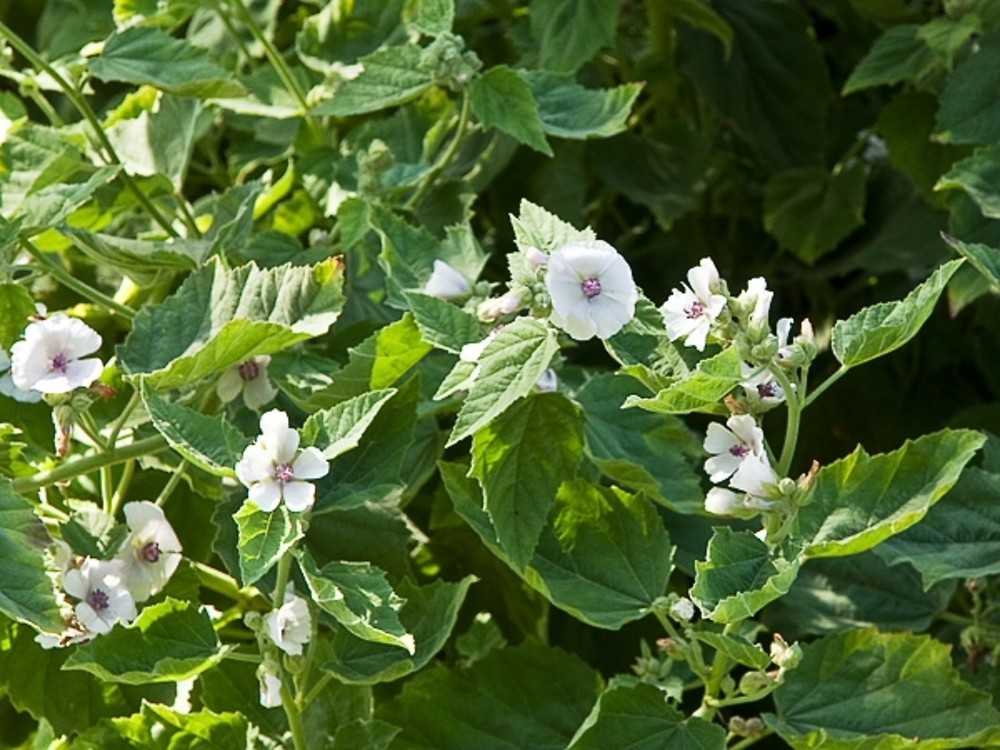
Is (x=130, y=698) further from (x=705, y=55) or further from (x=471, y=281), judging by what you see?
(x=705, y=55)

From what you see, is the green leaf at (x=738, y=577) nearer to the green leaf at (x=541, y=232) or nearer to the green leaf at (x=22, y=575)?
the green leaf at (x=541, y=232)

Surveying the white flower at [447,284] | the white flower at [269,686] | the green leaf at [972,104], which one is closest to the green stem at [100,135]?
the white flower at [447,284]

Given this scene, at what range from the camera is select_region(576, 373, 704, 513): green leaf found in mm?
1199

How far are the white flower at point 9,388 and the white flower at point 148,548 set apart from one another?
99mm

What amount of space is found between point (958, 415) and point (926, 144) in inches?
10.2

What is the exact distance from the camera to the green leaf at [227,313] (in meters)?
1.07

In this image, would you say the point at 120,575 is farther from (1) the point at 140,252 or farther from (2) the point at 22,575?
(1) the point at 140,252

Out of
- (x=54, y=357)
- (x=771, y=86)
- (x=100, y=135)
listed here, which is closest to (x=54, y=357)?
(x=54, y=357)

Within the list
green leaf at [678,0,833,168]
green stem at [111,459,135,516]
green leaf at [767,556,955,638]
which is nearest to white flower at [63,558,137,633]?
green stem at [111,459,135,516]

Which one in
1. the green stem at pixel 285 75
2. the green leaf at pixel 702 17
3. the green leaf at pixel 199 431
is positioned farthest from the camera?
the green leaf at pixel 702 17

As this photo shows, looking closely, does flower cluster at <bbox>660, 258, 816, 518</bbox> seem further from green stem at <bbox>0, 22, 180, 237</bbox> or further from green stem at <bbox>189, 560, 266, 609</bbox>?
green stem at <bbox>0, 22, 180, 237</bbox>

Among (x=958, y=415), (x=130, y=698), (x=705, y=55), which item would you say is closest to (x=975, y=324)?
(x=958, y=415)

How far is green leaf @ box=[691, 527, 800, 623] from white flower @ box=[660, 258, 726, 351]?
0.12 meters

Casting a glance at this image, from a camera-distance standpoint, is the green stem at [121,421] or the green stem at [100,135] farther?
the green stem at [100,135]
